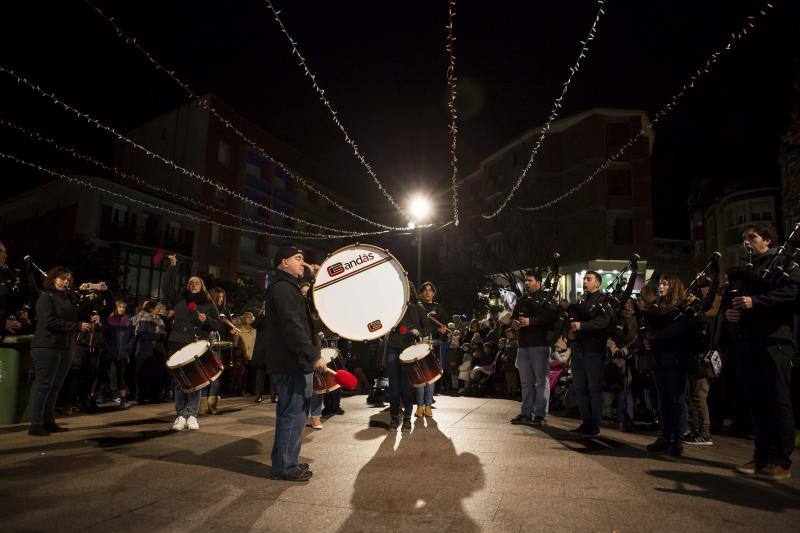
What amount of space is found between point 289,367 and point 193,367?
2.42 meters

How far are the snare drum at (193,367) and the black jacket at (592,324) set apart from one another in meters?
4.72

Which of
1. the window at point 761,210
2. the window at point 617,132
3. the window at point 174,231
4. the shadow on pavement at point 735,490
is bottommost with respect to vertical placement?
the shadow on pavement at point 735,490

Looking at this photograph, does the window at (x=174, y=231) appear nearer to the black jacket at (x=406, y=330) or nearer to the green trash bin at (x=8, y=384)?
Result: the green trash bin at (x=8, y=384)

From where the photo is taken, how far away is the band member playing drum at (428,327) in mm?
7727

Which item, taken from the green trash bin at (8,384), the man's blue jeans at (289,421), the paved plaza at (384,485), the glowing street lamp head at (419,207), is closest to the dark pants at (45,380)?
the paved plaza at (384,485)

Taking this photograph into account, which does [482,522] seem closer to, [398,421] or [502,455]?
[502,455]

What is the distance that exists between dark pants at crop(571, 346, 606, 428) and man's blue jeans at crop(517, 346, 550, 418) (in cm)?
59

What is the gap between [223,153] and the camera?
37.3 m

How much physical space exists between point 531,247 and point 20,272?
1098 inches

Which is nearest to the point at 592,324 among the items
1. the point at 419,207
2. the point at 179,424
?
the point at 179,424

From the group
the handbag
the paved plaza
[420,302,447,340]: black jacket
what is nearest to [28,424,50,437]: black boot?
the paved plaza

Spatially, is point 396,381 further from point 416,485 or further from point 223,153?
point 223,153

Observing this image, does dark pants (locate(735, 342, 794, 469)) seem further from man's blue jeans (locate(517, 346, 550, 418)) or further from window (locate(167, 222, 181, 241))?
window (locate(167, 222, 181, 241))

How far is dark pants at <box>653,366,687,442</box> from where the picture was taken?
18.2 ft
